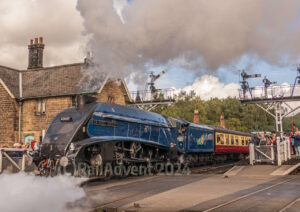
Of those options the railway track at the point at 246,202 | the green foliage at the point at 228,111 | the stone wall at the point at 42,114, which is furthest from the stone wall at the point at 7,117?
the green foliage at the point at 228,111

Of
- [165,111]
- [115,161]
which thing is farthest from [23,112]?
[165,111]

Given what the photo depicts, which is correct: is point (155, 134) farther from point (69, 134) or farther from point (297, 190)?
point (297, 190)

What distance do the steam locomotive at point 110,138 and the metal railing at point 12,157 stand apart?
296cm

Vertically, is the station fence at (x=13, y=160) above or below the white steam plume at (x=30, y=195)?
above

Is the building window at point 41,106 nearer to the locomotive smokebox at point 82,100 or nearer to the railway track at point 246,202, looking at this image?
the locomotive smokebox at point 82,100

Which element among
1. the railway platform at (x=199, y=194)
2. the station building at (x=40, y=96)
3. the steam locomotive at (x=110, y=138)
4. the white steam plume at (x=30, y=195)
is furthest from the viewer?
the station building at (x=40, y=96)

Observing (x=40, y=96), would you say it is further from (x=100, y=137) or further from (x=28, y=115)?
(x=100, y=137)

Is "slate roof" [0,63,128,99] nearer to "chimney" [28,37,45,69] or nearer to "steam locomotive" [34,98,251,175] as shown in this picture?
"chimney" [28,37,45,69]

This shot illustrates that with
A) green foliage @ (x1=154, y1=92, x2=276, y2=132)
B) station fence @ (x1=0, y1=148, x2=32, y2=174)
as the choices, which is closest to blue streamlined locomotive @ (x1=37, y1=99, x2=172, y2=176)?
station fence @ (x1=0, y1=148, x2=32, y2=174)

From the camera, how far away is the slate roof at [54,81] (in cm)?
2739

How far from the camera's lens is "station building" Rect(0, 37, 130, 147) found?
89.1ft

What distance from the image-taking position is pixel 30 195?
7.56 meters

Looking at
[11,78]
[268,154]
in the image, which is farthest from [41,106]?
[268,154]

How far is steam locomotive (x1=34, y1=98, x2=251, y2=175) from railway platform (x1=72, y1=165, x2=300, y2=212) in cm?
113
